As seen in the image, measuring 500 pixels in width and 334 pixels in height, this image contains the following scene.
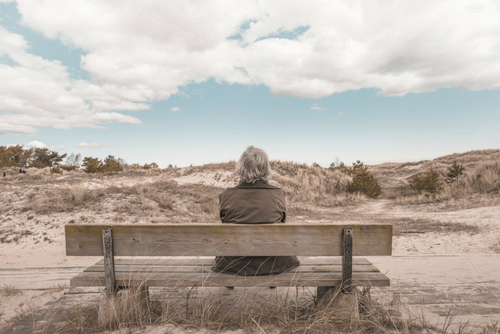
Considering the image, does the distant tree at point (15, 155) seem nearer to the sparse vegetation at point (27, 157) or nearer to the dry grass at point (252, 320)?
the sparse vegetation at point (27, 157)

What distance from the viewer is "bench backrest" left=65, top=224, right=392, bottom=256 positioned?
7.42ft

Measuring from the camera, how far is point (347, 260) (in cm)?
236

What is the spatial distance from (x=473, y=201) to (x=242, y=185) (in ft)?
40.1

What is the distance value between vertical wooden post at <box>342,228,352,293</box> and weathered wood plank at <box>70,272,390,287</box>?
62 mm

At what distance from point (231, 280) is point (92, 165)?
3381cm

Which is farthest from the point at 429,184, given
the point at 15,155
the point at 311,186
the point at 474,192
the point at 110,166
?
the point at 15,155

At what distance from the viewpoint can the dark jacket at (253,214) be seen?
2.54 metres

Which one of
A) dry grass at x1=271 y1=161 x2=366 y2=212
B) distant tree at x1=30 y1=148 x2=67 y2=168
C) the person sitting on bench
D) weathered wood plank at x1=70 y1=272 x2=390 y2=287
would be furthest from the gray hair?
distant tree at x1=30 y1=148 x2=67 y2=168

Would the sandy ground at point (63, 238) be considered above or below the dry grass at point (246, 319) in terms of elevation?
below

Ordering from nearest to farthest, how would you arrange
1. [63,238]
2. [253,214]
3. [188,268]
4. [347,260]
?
[347,260] → [253,214] → [188,268] → [63,238]

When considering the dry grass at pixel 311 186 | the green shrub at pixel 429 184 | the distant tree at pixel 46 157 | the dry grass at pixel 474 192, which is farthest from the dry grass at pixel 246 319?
the distant tree at pixel 46 157

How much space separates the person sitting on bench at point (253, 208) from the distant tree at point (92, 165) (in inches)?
1290

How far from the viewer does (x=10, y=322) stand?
277cm

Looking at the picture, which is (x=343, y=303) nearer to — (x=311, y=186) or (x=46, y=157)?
(x=311, y=186)
